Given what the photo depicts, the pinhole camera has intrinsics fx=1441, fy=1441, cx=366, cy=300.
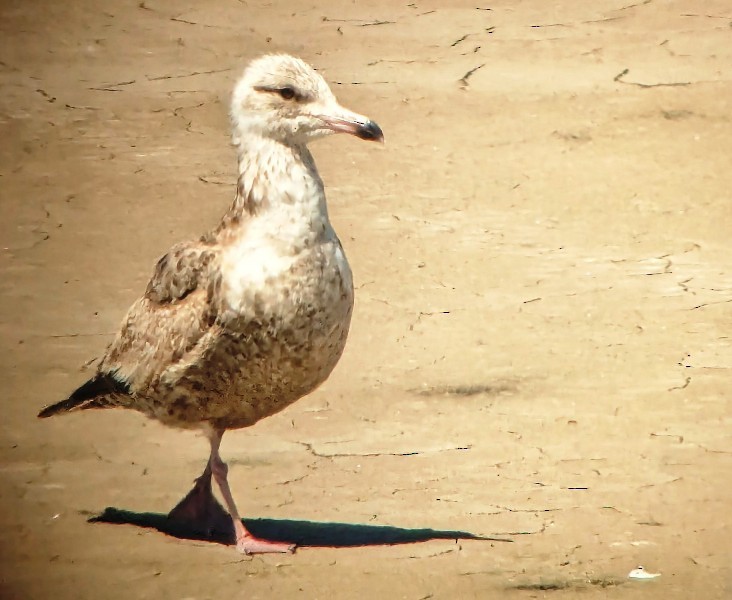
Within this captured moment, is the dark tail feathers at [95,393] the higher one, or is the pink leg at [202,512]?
the dark tail feathers at [95,393]

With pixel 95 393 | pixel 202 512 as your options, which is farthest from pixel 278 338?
pixel 95 393

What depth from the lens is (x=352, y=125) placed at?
5.02 meters

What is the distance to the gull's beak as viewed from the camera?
502cm

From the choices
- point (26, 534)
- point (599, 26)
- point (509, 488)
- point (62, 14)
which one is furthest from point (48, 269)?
point (599, 26)

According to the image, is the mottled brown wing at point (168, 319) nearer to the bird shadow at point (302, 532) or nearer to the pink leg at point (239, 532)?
the pink leg at point (239, 532)

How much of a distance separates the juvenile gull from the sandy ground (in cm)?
54

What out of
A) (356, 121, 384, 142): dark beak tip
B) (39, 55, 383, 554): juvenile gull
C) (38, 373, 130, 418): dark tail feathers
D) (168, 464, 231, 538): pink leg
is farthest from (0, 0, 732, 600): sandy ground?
(356, 121, 384, 142): dark beak tip

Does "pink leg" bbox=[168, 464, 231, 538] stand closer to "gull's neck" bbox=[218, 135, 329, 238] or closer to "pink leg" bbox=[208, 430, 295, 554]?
"pink leg" bbox=[208, 430, 295, 554]

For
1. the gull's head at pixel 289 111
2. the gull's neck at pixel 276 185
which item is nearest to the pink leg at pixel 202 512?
the gull's neck at pixel 276 185

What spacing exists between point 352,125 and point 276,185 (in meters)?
0.35

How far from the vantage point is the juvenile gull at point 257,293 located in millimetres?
4793

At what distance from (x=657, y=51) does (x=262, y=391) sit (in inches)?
249

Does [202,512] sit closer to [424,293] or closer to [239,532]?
[239,532]

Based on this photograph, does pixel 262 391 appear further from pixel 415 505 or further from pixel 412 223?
pixel 412 223
